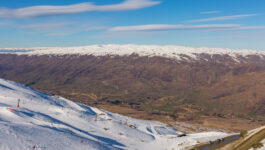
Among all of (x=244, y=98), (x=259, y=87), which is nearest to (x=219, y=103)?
(x=244, y=98)

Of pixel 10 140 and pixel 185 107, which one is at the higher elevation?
pixel 10 140

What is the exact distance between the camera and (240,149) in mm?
24656

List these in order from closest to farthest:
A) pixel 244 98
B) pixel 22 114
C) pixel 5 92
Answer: pixel 22 114 → pixel 5 92 → pixel 244 98

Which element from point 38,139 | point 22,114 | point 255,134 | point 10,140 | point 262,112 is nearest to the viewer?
point 10,140

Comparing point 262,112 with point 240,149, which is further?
point 262,112

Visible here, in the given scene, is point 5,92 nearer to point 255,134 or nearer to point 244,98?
point 255,134

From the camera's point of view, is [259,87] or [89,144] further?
[259,87]

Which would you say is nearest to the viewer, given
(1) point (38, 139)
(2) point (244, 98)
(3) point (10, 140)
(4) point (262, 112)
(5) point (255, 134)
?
(3) point (10, 140)

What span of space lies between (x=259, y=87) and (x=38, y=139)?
201623 mm

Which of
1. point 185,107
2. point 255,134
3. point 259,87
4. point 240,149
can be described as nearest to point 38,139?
point 240,149

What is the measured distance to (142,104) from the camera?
19888 cm

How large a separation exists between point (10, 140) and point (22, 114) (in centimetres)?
1327

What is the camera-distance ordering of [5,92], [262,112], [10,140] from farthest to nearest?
[262,112] → [5,92] → [10,140]

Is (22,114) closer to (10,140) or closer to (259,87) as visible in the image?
(10,140)
